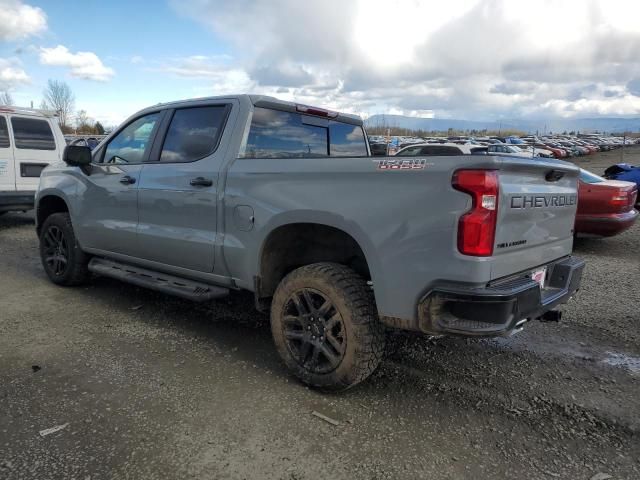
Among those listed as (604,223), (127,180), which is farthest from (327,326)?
(604,223)

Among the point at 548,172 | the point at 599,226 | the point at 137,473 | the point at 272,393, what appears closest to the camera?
the point at 137,473

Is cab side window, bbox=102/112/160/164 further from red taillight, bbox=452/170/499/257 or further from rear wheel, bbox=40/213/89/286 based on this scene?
red taillight, bbox=452/170/499/257

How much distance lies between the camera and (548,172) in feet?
10.3

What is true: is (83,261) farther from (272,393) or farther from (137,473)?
(137,473)

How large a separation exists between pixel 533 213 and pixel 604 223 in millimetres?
5860

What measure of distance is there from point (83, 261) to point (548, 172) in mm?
4618

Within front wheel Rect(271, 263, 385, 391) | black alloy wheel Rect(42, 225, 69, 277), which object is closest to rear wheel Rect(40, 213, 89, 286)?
black alloy wheel Rect(42, 225, 69, 277)

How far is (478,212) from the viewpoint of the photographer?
104 inches

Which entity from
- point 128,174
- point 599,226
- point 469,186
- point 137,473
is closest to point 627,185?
point 599,226

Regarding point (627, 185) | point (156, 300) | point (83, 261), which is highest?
point (627, 185)

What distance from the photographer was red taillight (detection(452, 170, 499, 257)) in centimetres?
262

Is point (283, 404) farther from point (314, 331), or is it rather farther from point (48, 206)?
point (48, 206)

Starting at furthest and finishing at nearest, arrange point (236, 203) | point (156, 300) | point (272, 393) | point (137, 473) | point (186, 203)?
point (156, 300)
point (186, 203)
point (236, 203)
point (272, 393)
point (137, 473)

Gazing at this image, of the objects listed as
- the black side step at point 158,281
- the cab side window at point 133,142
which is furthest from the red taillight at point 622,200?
the cab side window at point 133,142
